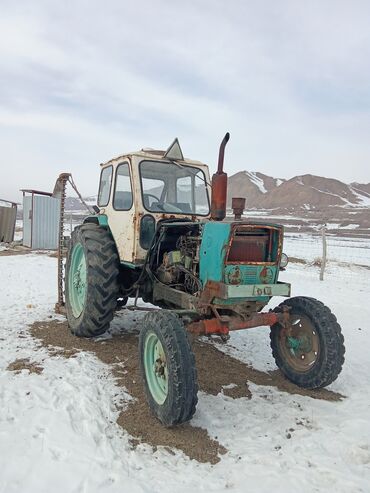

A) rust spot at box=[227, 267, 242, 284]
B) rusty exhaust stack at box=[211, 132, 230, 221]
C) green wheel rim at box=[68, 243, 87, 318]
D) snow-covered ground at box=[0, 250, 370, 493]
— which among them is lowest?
snow-covered ground at box=[0, 250, 370, 493]

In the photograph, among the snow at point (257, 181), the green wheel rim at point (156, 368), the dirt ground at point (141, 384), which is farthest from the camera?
the snow at point (257, 181)

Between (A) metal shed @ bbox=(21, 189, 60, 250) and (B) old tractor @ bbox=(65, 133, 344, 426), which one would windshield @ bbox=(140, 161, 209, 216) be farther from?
(A) metal shed @ bbox=(21, 189, 60, 250)

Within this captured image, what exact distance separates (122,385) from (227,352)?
5.50ft

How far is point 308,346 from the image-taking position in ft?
14.0

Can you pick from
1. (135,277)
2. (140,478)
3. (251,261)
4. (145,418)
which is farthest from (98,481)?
(135,277)

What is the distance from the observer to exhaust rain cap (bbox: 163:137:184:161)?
195 inches

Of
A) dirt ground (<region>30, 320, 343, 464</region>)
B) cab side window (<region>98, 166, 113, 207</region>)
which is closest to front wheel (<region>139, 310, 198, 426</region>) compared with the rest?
dirt ground (<region>30, 320, 343, 464</region>)

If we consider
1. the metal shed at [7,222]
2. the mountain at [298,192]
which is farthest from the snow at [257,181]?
the metal shed at [7,222]

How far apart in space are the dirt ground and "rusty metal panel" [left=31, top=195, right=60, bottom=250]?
1093 cm

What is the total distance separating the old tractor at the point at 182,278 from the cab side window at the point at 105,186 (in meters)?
0.03

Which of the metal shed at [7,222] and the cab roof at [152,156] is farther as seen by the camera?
the metal shed at [7,222]

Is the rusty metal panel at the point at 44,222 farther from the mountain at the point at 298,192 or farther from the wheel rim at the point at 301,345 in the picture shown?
the mountain at the point at 298,192

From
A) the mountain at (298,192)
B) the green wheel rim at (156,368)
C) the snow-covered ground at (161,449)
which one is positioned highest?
the mountain at (298,192)

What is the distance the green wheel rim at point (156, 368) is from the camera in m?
3.46
